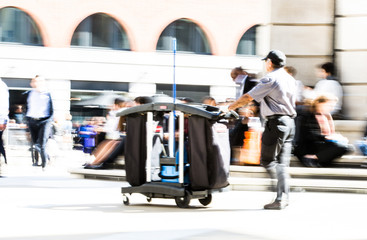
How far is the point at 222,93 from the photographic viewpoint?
34.2m

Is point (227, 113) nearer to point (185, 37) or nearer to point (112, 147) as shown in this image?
point (112, 147)

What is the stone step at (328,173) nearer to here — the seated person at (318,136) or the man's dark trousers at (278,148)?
the seated person at (318,136)

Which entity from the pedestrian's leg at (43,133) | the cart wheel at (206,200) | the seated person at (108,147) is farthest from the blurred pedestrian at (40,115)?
the cart wheel at (206,200)

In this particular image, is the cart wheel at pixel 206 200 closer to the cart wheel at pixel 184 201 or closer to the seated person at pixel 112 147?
the cart wheel at pixel 184 201

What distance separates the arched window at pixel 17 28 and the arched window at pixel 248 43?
963 centimetres

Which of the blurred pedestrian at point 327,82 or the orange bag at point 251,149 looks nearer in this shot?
the orange bag at point 251,149

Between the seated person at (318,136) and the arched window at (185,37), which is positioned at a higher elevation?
the arched window at (185,37)

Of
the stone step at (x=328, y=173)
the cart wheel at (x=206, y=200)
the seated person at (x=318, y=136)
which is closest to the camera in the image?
the cart wheel at (x=206, y=200)

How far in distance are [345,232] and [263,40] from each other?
627 centimetres

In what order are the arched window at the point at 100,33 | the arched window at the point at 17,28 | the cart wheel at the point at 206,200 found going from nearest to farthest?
the cart wheel at the point at 206,200, the arched window at the point at 17,28, the arched window at the point at 100,33

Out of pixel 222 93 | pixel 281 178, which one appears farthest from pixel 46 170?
pixel 222 93

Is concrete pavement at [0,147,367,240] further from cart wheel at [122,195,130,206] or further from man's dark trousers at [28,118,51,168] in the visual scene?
man's dark trousers at [28,118,51,168]

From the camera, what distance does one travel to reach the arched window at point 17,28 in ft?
99.6

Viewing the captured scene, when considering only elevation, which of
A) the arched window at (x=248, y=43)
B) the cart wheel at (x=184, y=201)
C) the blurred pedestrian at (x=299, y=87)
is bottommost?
the cart wheel at (x=184, y=201)
